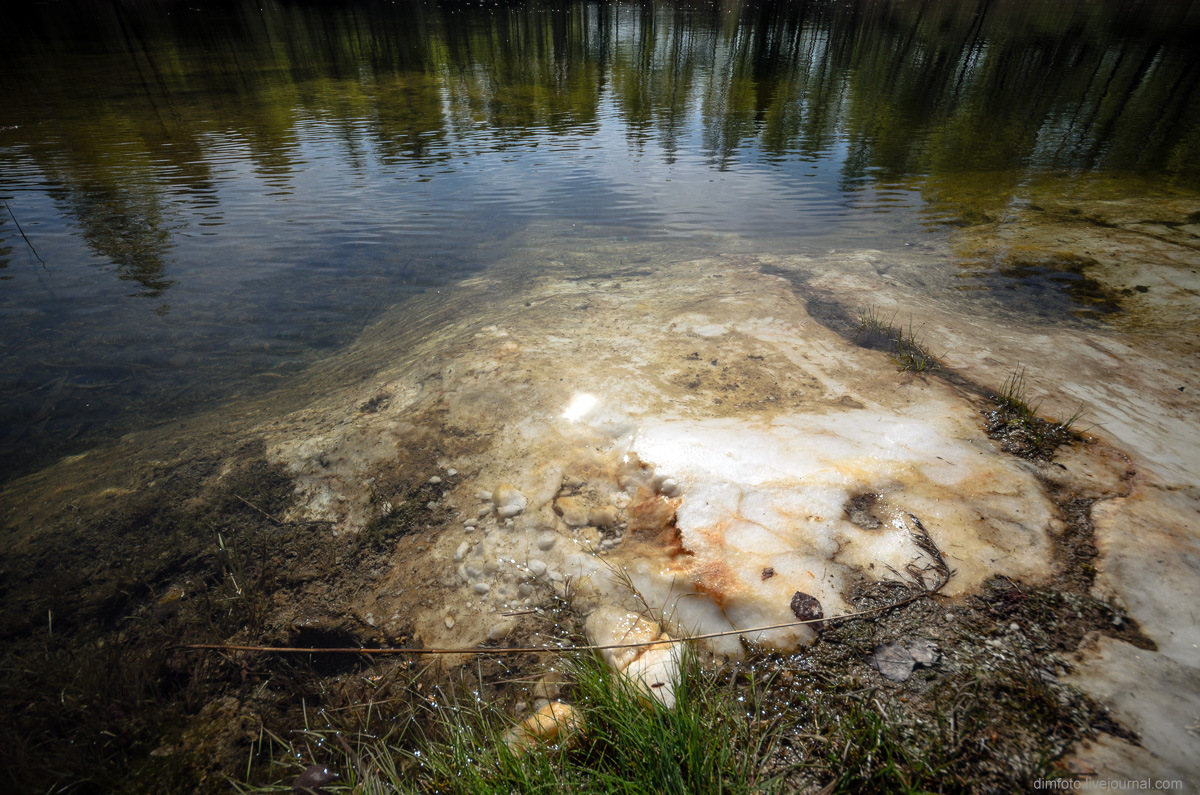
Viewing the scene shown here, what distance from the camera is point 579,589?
220 cm

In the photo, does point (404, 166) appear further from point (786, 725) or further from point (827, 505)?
point (786, 725)

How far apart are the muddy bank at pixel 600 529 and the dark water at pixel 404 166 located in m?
2.18

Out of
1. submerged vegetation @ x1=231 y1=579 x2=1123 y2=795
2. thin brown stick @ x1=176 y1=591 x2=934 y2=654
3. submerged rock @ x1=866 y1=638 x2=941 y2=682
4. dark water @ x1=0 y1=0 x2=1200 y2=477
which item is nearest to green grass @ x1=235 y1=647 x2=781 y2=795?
submerged vegetation @ x1=231 y1=579 x2=1123 y2=795

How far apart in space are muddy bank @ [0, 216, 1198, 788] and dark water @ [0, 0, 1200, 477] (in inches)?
85.7

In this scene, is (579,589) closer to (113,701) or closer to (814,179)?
(113,701)

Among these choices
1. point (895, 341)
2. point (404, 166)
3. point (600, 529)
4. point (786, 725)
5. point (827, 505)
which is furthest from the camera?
point (404, 166)

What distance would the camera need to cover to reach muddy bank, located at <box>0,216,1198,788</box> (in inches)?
70.6

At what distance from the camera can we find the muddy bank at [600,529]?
179cm

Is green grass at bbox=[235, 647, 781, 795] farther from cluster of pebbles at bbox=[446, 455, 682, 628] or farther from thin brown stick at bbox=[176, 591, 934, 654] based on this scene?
cluster of pebbles at bbox=[446, 455, 682, 628]

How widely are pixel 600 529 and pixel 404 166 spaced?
11.8m

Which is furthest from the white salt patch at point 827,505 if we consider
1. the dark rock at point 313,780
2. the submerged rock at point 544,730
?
the dark rock at point 313,780

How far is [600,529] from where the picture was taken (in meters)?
2.44

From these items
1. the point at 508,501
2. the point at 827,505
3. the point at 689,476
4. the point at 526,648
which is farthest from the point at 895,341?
the point at 526,648

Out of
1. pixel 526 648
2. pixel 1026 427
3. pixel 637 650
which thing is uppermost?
pixel 1026 427
